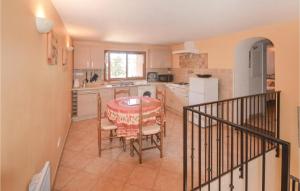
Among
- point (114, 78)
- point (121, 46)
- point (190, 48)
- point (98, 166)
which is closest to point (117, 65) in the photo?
point (114, 78)

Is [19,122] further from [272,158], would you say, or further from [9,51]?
[272,158]

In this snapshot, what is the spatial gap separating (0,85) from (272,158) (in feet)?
12.8

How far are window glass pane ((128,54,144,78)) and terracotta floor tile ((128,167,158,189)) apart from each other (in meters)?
4.32

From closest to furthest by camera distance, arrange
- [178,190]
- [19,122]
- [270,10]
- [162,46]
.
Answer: [19,122] < [178,190] < [270,10] < [162,46]

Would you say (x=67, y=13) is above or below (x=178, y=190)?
above

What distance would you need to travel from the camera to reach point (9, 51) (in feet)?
3.95

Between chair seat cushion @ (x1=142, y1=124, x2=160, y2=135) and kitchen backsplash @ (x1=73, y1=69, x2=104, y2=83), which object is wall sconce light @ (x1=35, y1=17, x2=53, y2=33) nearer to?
chair seat cushion @ (x1=142, y1=124, x2=160, y2=135)

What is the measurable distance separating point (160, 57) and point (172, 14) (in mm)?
4033

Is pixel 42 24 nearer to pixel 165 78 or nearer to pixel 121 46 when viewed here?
pixel 121 46

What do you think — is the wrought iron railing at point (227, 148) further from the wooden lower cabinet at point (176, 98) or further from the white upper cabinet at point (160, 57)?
the white upper cabinet at point (160, 57)

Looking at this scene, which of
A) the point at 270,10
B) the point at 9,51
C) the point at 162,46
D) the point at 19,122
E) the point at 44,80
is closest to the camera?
the point at 9,51

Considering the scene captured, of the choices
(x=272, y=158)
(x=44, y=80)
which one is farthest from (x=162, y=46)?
(x=44, y=80)

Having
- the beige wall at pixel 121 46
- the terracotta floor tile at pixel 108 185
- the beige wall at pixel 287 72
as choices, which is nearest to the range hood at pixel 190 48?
the beige wall at pixel 121 46

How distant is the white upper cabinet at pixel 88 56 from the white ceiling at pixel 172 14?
1.62 meters
